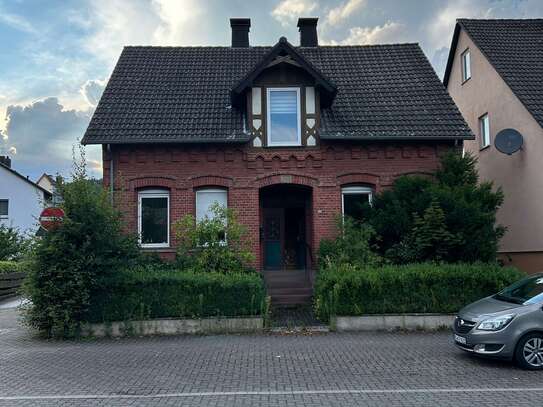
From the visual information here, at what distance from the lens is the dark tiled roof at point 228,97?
16.5 metres

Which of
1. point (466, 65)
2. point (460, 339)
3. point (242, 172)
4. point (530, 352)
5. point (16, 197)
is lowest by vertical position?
point (530, 352)

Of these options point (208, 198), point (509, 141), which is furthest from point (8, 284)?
point (509, 141)

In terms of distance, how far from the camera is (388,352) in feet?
33.4

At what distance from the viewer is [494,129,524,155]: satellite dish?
17875mm

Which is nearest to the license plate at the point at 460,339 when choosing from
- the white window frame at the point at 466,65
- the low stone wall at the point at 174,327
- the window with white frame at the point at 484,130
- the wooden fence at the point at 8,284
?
the low stone wall at the point at 174,327

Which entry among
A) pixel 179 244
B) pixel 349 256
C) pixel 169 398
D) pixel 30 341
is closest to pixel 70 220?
pixel 30 341

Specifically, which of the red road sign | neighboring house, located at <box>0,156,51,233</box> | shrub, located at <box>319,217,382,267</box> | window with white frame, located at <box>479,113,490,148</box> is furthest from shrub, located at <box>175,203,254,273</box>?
neighboring house, located at <box>0,156,51,233</box>

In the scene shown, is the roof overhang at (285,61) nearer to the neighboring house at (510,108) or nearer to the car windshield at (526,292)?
the neighboring house at (510,108)

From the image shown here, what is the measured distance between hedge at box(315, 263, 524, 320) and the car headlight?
138 inches

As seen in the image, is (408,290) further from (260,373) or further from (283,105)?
(283,105)

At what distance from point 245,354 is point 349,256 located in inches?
211

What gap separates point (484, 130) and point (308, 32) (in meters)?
8.41

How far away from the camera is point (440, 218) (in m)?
14.0

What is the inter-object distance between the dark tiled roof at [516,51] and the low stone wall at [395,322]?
826 centimetres
